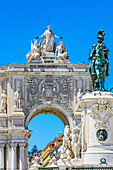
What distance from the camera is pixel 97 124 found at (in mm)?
29734

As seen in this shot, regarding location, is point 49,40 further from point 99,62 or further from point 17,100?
point 99,62

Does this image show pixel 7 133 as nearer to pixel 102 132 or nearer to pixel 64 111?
pixel 64 111

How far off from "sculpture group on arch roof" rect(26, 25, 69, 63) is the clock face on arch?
1192 inches

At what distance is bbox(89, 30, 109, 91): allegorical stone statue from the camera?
30703mm

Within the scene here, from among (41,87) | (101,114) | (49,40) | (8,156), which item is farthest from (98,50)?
(49,40)

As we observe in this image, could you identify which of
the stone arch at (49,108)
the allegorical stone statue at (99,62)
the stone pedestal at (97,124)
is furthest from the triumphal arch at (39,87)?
the stone pedestal at (97,124)

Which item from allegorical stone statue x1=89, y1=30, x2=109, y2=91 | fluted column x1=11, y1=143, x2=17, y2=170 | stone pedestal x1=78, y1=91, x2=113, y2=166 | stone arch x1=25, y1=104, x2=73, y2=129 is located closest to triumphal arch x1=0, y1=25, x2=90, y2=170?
stone arch x1=25, y1=104, x2=73, y2=129

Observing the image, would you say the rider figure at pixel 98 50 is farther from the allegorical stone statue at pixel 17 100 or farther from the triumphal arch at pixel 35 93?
the allegorical stone statue at pixel 17 100

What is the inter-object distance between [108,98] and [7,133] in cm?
2898

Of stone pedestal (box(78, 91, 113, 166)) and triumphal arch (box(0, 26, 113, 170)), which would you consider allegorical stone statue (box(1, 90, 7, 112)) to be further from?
stone pedestal (box(78, 91, 113, 166))

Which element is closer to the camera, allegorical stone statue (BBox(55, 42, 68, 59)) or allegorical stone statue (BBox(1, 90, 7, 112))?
allegorical stone statue (BBox(1, 90, 7, 112))

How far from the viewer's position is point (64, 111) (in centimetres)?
5909

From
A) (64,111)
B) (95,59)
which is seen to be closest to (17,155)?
(64,111)

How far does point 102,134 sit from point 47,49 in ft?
105
